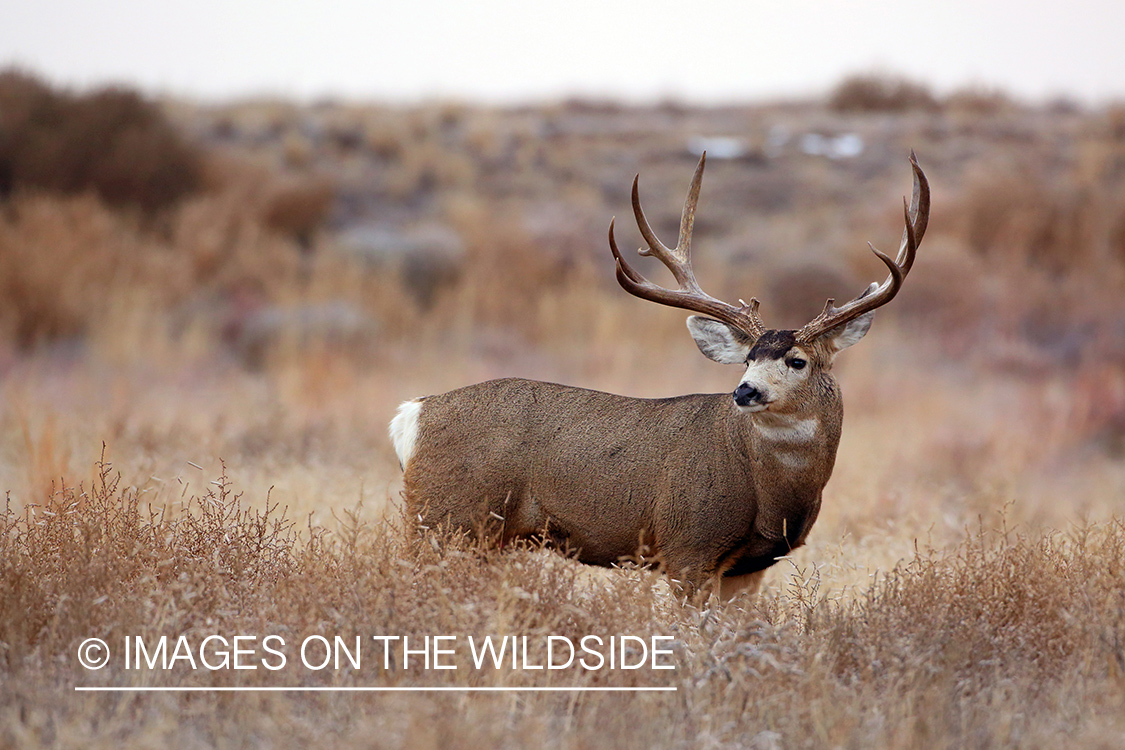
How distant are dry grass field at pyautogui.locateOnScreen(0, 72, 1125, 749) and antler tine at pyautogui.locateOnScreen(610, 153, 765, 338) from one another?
129 centimetres

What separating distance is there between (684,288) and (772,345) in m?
0.80

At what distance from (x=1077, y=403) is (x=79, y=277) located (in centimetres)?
1305

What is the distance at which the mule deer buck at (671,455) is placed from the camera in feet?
14.9

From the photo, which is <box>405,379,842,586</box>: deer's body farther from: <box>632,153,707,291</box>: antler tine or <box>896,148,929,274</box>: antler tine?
<box>896,148,929,274</box>: antler tine

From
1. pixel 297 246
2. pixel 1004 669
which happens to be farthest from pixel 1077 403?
pixel 297 246

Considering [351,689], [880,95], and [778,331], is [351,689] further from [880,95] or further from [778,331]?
[880,95]

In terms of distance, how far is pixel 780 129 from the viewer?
25.3 m

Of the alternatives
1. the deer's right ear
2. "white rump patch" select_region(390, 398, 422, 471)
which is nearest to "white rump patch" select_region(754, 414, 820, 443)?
the deer's right ear

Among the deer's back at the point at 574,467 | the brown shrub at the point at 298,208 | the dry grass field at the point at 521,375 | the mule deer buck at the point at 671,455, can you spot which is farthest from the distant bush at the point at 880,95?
the deer's back at the point at 574,467

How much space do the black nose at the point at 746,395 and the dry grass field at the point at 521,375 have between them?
0.82m

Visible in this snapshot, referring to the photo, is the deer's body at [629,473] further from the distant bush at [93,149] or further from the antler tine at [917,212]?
the distant bush at [93,149]

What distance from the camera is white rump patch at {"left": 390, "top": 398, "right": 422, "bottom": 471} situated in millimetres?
5008

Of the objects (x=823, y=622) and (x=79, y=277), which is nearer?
(x=823, y=622)

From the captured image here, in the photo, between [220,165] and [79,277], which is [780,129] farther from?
[79,277]
